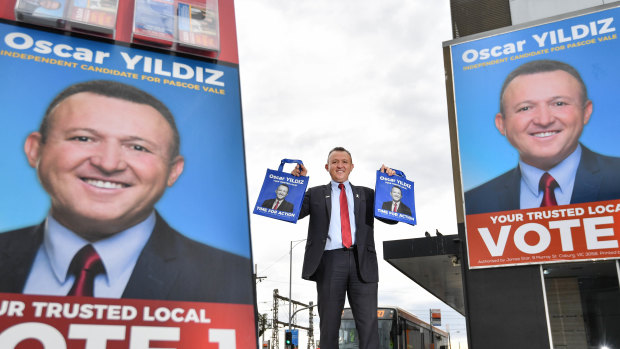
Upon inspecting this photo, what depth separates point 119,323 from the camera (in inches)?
145

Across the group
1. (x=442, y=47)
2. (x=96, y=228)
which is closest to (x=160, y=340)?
(x=96, y=228)

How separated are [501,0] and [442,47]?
6.48 feet

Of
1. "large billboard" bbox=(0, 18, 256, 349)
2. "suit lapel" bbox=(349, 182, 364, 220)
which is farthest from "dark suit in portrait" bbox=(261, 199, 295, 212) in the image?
"large billboard" bbox=(0, 18, 256, 349)

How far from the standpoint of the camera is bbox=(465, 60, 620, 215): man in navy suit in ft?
24.4

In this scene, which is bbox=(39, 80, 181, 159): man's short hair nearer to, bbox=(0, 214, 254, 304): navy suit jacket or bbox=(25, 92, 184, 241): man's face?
bbox=(25, 92, 184, 241): man's face

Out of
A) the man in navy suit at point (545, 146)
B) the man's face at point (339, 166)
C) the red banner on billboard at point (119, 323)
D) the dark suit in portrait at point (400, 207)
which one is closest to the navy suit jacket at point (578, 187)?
the man in navy suit at point (545, 146)

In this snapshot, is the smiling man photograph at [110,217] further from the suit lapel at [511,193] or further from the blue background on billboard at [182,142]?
the suit lapel at [511,193]

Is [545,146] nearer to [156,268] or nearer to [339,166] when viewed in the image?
[339,166]

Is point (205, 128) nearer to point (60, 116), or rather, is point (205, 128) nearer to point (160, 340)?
point (60, 116)

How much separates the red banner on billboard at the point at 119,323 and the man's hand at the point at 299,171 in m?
1.73

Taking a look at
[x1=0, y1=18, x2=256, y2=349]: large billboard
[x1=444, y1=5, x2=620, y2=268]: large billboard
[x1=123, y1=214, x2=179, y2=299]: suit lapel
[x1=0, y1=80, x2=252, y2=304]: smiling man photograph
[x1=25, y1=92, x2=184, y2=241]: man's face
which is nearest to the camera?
[x1=0, y1=18, x2=256, y2=349]: large billboard

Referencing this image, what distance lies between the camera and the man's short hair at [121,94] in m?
4.31

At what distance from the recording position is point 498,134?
834 cm

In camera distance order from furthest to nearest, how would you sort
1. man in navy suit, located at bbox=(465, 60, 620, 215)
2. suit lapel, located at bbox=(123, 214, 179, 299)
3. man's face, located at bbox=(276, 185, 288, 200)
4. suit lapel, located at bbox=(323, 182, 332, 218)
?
man in navy suit, located at bbox=(465, 60, 620, 215)
man's face, located at bbox=(276, 185, 288, 200)
suit lapel, located at bbox=(323, 182, 332, 218)
suit lapel, located at bbox=(123, 214, 179, 299)
